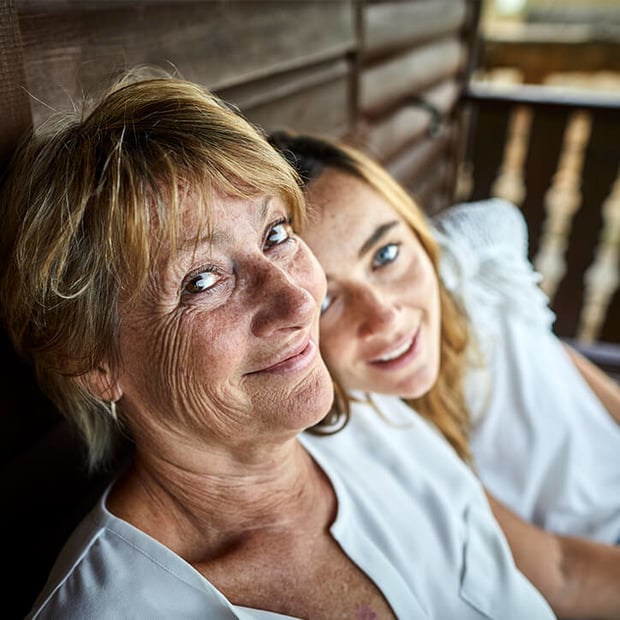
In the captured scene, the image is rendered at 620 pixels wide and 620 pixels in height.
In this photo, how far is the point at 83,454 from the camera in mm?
1225

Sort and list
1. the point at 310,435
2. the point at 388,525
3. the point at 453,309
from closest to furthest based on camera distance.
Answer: the point at 388,525 < the point at 310,435 < the point at 453,309

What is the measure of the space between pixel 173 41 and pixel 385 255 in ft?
2.02

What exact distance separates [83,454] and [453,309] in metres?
0.95

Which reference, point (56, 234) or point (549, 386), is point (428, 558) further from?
point (56, 234)

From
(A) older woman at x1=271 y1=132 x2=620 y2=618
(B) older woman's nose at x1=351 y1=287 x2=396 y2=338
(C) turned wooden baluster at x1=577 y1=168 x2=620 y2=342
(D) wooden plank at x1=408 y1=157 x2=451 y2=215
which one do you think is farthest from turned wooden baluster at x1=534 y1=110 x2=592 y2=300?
(B) older woman's nose at x1=351 y1=287 x2=396 y2=338

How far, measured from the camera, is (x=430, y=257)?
1449 mm

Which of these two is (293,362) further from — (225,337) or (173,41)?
(173,41)

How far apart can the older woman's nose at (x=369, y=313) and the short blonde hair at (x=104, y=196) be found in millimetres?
360

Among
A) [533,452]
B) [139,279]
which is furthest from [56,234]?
[533,452]

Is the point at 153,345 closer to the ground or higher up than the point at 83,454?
higher up

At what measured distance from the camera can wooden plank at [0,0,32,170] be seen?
2.76 ft

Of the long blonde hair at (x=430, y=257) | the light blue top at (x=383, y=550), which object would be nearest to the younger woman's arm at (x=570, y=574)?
the light blue top at (x=383, y=550)

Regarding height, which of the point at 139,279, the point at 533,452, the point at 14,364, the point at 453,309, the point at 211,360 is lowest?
the point at 533,452

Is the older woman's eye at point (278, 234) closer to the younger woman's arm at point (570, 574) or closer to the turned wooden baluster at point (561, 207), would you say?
the younger woman's arm at point (570, 574)
